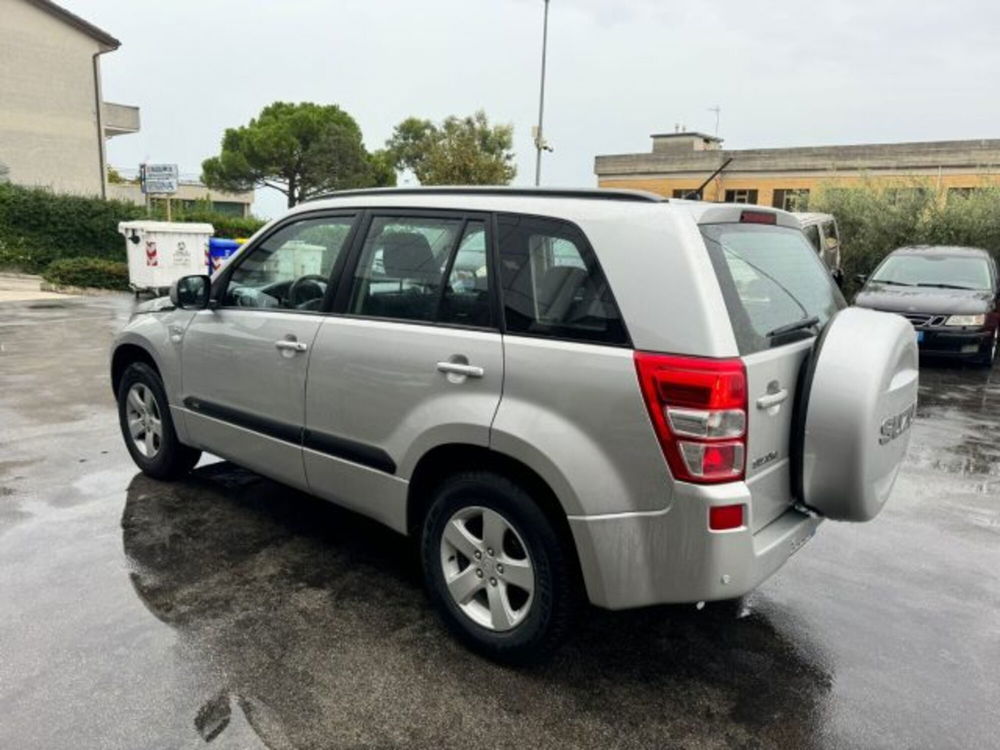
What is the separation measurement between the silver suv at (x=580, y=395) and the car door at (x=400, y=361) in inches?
0.4

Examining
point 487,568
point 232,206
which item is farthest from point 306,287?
point 232,206

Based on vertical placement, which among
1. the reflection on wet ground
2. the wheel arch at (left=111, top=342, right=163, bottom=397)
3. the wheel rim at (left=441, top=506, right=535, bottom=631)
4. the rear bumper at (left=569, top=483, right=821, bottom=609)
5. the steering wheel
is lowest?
the reflection on wet ground

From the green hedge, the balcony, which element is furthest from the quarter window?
the balcony

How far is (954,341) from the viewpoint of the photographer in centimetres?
955

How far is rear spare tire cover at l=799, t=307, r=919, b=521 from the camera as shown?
267cm

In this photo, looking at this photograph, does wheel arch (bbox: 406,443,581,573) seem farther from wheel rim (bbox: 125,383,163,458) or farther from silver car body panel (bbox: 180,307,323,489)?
wheel rim (bbox: 125,383,163,458)

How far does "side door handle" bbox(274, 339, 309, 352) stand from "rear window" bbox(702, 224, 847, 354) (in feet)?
6.26

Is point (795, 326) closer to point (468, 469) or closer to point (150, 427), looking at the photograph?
point (468, 469)

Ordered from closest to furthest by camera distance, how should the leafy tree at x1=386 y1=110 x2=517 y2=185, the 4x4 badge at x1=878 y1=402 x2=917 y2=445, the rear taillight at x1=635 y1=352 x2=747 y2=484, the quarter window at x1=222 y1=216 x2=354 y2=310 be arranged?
the rear taillight at x1=635 y1=352 x2=747 y2=484, the 4x4 badge at x1=878 y1=402 x2=917 y2=445, the quarter window at x1=222 y1=216 x2=354 y2=310, the leafy tree at x1=386 y1=110 x2=517 y2=185

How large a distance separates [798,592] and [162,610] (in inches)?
115

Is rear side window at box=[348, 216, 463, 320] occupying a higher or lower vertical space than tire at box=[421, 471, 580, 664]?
higher

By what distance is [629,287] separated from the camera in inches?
100

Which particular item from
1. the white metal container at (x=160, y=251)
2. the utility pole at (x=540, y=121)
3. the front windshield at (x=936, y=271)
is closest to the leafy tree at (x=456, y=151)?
the utility pole at (x=540, y=121)

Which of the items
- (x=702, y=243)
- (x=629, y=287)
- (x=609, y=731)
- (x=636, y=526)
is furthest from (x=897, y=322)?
(x=609, y=731)
